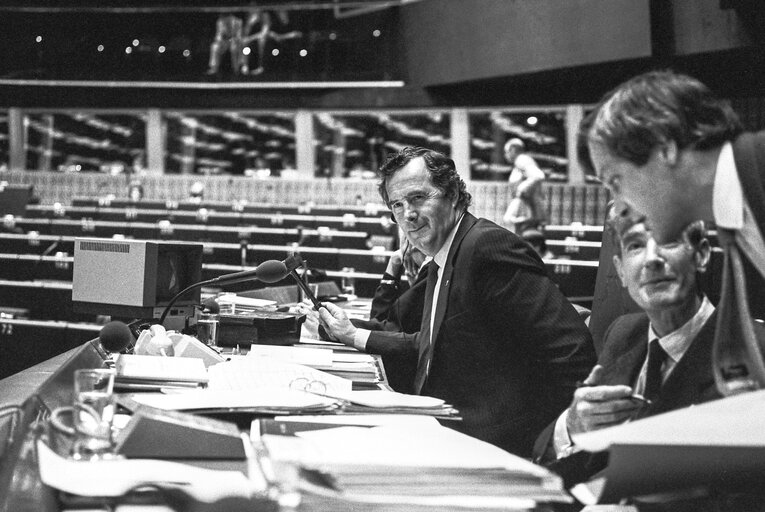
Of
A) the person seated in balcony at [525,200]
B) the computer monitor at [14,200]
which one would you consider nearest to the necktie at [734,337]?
the person seated in balcony at [525,200]

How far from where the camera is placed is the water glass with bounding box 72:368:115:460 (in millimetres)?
1068

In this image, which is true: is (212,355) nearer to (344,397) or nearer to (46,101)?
(344,397)

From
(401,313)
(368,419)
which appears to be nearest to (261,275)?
(401,313)

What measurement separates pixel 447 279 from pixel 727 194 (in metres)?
1.34

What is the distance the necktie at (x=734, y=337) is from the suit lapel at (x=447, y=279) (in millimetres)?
1247

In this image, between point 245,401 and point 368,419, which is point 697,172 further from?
point 245,401

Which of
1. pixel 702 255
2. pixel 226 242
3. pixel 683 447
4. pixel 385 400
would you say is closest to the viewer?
→ pixel 683 447

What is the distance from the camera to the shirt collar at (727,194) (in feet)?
3.01

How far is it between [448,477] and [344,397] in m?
0.67

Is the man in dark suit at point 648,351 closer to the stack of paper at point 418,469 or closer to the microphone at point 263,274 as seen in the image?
the stack of paper at point 418,469

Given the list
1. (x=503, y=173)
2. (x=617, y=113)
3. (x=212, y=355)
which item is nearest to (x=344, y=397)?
(x=212, y=355)

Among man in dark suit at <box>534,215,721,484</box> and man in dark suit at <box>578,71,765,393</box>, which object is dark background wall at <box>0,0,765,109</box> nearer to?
man in dark suit at <box>534,215,721,484</box>

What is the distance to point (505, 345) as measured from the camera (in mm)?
2191

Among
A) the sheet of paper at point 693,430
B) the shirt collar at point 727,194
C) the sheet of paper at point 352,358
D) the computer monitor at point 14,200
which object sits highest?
the computer monitor at point 14,200
